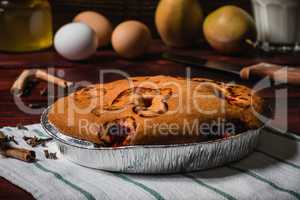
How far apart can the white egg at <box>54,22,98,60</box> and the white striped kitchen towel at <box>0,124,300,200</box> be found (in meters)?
0.49

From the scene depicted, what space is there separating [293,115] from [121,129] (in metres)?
0.32

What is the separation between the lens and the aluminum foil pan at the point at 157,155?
22.8 inches

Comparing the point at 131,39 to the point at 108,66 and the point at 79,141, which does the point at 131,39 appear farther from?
the point at 79,141

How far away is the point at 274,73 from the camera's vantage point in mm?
966

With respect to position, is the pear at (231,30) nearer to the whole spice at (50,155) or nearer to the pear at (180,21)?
the pear at (180,21)

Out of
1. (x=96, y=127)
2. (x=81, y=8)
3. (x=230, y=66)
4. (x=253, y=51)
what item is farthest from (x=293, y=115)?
(x=81, y=8)

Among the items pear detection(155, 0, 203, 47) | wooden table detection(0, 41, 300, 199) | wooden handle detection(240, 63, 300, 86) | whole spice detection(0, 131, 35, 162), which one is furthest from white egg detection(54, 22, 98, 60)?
whole spice detection(0, 131, 35, 162)

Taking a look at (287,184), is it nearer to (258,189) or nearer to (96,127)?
(258,189)

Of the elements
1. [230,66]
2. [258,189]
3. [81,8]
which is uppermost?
[81,8]

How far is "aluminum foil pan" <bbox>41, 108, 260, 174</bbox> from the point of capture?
58 cm

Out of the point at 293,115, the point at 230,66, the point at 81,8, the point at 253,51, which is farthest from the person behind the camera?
the point at 81,8

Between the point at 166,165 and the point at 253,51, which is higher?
the point at 253,51

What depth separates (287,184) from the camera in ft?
1.93

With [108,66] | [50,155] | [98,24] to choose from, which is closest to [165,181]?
[50,155]
